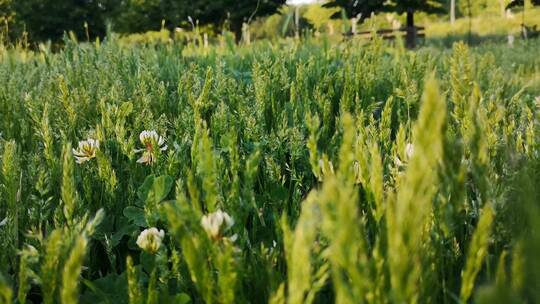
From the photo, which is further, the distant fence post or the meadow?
the distant fence post

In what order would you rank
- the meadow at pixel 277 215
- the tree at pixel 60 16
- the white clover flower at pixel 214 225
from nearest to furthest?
the meadow at pixel 277 215, the white clover flower at pixel 214 225, the tree at pixel 60 16

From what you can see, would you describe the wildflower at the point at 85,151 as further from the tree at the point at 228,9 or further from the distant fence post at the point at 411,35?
the tree at the point at 228,9

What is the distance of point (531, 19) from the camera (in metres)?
29.1

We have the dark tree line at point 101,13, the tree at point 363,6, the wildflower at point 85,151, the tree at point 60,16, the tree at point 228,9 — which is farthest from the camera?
the tree at point 228,9

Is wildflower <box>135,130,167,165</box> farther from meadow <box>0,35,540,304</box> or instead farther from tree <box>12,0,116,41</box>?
tree <box>12,0,116,41</box>

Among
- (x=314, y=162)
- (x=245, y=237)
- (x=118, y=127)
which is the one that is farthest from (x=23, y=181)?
(x=314, y=162)

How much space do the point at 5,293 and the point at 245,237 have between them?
509 millimetres

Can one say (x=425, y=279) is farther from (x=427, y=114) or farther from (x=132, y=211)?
(x=132, y=211)

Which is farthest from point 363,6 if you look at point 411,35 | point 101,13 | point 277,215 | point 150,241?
point 150,241

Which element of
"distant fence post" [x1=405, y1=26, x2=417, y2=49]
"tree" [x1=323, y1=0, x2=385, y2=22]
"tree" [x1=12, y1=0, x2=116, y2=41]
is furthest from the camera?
"tree" [x1=12, y1=0, x2=116, y2=41]

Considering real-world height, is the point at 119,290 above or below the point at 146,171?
below

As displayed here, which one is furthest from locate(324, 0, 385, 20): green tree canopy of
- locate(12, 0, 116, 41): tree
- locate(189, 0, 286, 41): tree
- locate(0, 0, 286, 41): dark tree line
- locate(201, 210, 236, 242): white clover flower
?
locate(201, 210, 236, 242): white clover flower

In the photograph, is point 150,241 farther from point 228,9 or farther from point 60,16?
point 60,16

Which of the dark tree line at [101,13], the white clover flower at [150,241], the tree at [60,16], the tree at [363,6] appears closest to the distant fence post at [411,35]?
the tree at [363,6]
